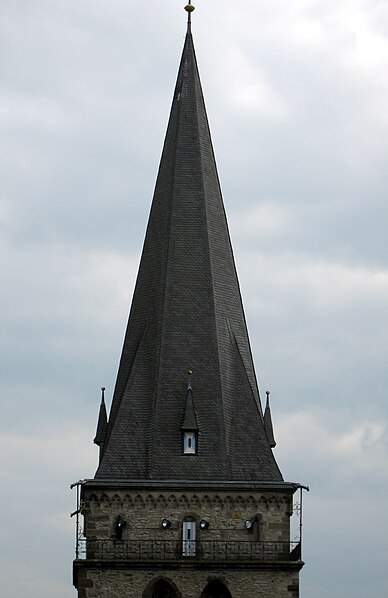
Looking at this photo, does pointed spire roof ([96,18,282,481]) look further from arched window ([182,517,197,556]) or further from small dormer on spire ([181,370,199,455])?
arched window ([182,517,197,556])

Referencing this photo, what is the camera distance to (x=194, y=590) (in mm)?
61500

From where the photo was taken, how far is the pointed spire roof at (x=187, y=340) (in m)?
62.9

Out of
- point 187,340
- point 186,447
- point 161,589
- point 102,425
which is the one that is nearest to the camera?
point 161,589

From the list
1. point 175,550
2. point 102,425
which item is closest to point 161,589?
point 175,550

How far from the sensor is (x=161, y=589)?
61.7 metres

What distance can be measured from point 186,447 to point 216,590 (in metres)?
4.21

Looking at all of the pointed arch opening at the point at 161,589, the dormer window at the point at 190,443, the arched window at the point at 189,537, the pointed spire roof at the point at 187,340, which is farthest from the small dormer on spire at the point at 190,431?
the pointed arch opening at the point at 161,589

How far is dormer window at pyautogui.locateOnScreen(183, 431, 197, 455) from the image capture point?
2479 inches

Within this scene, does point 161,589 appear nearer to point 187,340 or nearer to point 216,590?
point 216,590

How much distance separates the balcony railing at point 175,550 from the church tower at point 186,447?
0.03 m

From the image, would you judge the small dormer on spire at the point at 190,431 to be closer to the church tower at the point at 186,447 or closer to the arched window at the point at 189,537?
the church tower at the point at 186,447

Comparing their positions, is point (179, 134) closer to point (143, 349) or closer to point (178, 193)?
point (178, 193)

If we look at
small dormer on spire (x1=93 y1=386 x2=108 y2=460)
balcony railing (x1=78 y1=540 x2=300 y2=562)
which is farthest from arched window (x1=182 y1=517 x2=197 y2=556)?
small dormer on spire (x1=93 y1=386 x2=108 y2=460)

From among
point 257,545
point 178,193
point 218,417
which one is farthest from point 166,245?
point 257,545
